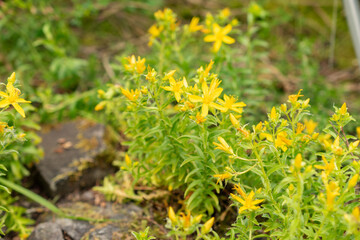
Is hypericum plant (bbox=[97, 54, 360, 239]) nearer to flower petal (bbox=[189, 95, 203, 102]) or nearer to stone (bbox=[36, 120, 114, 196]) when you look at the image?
flower petal (bbox=[189, 95, 203, 102])

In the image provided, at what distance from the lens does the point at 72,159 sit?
102 inches

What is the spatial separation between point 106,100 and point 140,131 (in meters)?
0.58

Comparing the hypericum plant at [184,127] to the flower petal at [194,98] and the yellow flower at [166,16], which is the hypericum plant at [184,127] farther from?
the yellow flower at [166,16]

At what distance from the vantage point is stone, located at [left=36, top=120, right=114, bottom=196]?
244 cm

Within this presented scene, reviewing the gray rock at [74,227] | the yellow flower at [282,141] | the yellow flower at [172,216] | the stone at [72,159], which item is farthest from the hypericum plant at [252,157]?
the stone at [72,159]

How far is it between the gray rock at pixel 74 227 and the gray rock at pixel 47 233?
0.06m

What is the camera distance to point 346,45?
13.9 feet

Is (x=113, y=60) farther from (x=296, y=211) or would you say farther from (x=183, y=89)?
(x=296, y=211)

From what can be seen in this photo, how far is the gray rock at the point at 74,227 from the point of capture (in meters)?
1.99

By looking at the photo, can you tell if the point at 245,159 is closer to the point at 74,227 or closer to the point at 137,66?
the point at 137,66

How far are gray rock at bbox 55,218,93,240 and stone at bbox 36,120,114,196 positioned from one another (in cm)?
38

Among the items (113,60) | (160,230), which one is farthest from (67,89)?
(160,230)

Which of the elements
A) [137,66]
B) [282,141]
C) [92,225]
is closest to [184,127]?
[137,66]

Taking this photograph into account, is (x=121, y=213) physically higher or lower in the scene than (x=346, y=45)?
lower
